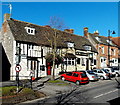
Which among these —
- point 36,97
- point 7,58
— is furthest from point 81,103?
point 7,58

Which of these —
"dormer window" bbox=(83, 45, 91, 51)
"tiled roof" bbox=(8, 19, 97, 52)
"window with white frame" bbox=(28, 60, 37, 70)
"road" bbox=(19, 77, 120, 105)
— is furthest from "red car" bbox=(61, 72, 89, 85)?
"dormer window" bbox=(83, 45, 91, 51)

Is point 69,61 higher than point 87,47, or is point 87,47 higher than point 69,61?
point 87,47

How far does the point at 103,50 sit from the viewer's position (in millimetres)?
39969

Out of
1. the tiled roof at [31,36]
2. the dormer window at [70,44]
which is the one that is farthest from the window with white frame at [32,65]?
the dormer window at [70,44]

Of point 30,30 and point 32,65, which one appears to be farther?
point 30,30

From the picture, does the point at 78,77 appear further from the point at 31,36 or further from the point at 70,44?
Result: the point at 70,44

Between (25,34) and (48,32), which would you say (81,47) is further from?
(25,34)

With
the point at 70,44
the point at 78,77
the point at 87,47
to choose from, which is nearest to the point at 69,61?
the point at 70,44

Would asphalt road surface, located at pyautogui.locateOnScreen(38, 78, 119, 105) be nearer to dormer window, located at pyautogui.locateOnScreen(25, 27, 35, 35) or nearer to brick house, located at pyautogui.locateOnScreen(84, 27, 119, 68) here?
dormer window, located at pyautogui.locateOnScreen(25, 27, 35, 35)

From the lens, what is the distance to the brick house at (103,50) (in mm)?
38625

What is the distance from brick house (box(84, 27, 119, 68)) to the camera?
38.6m

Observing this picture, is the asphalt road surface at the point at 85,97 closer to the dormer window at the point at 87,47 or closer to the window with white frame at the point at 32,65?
the window with white frame at the point at 32,65

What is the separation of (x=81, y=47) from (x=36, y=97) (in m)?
21.4

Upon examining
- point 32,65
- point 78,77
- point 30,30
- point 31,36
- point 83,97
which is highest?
point 30,30
